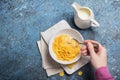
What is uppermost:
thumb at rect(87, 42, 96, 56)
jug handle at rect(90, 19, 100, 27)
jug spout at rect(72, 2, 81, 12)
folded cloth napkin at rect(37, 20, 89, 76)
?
jug spout at rect(72, 2, 81, 12)

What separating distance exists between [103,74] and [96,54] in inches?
3.4

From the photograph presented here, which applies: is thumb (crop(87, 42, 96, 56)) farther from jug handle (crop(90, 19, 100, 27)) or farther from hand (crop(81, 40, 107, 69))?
jug handle (crop(90, 19, 100, 27))

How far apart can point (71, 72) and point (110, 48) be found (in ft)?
0.67

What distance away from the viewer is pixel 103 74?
97cm

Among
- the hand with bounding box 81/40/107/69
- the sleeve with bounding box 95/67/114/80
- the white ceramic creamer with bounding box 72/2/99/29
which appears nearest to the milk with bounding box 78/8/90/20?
the white ceramic creamer with bounding box 72/2/99/29

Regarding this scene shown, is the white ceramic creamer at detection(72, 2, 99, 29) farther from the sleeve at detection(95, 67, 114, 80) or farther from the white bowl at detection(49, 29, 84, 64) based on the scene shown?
the sleeve at detection(95, 67, 114, 80)

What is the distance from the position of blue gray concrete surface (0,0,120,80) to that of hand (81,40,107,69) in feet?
0.20

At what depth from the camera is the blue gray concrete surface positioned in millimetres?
1049

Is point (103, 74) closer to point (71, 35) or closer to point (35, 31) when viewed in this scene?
point (71, 35)

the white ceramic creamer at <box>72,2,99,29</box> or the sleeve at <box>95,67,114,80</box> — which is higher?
the white ceramic creamer at <box>72,2,99,29</box>

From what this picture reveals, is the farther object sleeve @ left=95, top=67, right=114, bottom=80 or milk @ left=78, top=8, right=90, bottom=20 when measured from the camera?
milk @ left=78, top=8, right=90, bottom=20

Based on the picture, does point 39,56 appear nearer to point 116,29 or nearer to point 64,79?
point 64,79

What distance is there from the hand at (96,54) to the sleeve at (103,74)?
0.02 m

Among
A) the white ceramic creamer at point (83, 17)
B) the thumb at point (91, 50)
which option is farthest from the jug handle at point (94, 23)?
the thumb at point (91, 50)
